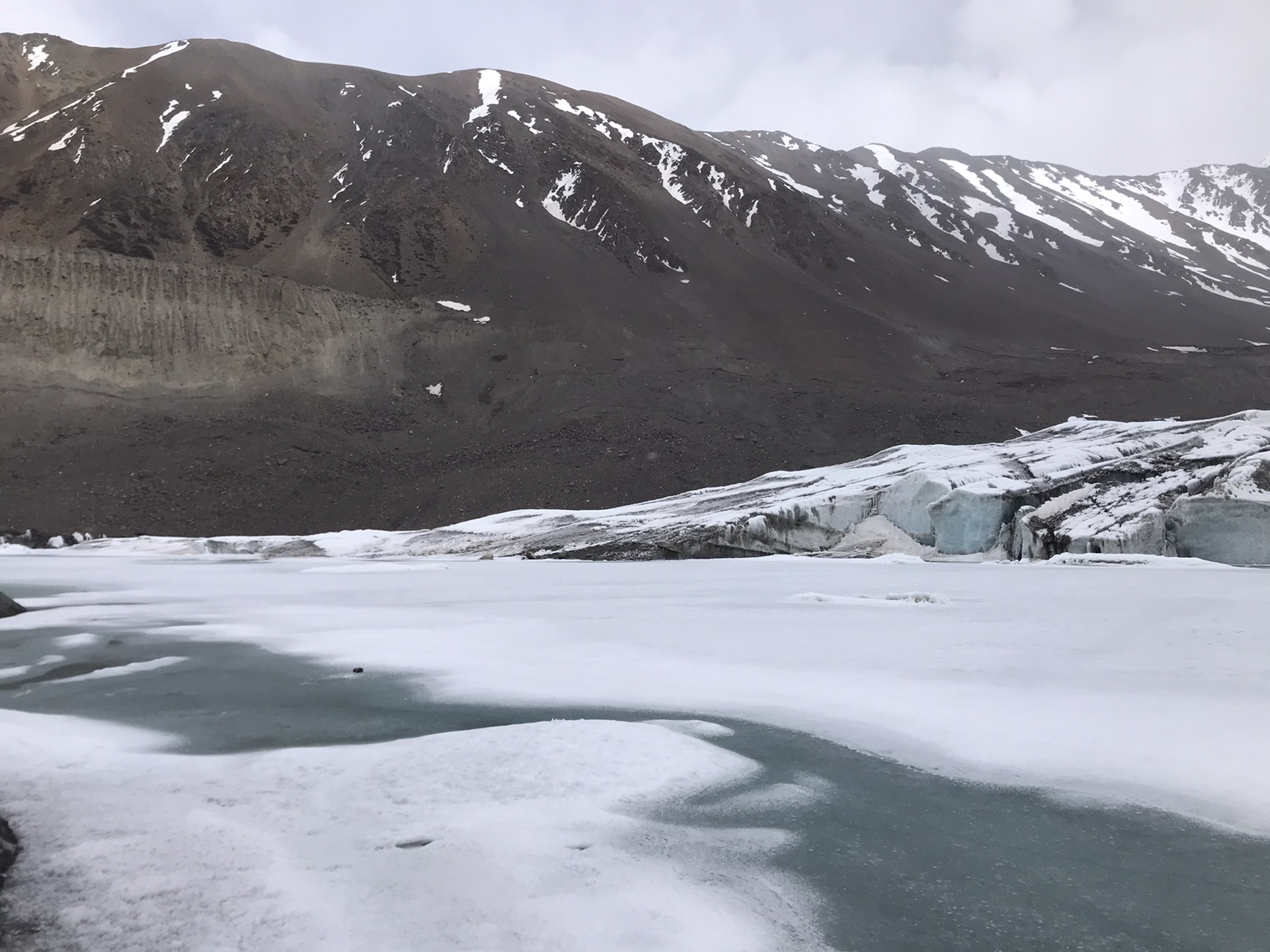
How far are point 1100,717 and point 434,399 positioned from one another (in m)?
40.3

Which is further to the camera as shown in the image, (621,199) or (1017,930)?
(621,199)

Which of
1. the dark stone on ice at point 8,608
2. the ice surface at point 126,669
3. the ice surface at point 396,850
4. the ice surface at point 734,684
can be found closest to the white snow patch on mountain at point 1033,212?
the ice surface at point 734,684

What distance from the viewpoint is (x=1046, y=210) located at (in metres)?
117

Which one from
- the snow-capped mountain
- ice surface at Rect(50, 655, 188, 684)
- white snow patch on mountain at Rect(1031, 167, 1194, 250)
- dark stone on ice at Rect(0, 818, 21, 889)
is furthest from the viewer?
white snow patch on mountain at Rect(1031, 167, 1194, 250)

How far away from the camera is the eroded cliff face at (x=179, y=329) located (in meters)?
37.5

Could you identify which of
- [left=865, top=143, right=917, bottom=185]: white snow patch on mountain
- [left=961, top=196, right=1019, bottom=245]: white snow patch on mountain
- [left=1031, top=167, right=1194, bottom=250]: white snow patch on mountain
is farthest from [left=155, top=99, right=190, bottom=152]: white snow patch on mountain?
[left=1031, top=167, right=1194, bottom=250]: white snow patch on mountain

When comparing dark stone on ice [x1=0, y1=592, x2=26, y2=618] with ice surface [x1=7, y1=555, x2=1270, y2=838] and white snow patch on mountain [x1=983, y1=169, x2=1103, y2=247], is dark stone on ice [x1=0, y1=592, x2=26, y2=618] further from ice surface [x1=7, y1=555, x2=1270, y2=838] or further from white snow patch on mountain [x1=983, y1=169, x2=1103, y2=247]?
white snow patch on mountain [x1=983, y1=169, x2=1103, y2=247]

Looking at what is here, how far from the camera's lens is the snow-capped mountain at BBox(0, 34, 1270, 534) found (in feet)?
116

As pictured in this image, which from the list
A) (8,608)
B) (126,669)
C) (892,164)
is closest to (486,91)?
(892,164)

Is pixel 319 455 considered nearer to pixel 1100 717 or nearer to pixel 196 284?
pixel 196 284

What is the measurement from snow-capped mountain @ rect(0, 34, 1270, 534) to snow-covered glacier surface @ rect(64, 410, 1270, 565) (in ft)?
43.5

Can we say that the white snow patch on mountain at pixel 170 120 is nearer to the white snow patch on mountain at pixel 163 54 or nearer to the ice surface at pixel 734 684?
the white snow patch on mountain at pixel 163 54

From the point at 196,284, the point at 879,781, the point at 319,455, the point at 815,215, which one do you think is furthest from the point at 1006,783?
the point at 815,215

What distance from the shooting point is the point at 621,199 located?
60.2 m
